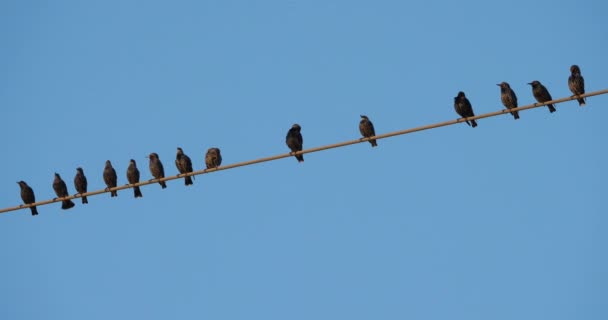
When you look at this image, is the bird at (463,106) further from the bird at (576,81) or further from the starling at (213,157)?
the starling at (213,157)

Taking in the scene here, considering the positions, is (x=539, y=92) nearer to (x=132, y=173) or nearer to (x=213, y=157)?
(x=213, y=157)

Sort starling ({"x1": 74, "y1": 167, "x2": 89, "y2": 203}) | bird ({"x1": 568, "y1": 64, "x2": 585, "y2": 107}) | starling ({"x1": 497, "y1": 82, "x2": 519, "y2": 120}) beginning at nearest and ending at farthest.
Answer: bird ({"x1": 568, "y1": 64, "x2": 585, "y2": 107}) → starling ({"x1": 497, "y1": 82, "x2": 519, "y2": 120}) → starling ({"x1": 74, "y1": 167, "x2": 89, "y2": 203})

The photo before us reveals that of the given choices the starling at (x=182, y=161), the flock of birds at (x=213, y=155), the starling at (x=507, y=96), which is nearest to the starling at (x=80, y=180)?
the flock of birds at (x=213, y=155)

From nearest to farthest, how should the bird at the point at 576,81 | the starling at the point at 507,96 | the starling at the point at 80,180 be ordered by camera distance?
the bird at the point at 576,81 → the starling at the point at 507,96 → the starling at the point at 80,180

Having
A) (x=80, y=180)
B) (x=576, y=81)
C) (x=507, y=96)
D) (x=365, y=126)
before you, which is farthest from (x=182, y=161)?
(x=576, y=81)

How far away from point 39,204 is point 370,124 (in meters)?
7.78

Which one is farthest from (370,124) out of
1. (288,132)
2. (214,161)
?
(214,161)

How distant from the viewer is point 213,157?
86.7 feet

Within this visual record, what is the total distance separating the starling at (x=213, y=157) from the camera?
26.3 metres

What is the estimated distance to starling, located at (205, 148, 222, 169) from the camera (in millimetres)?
26328

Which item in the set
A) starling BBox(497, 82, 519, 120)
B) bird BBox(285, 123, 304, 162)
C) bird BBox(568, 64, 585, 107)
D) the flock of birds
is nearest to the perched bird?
the flock of birds

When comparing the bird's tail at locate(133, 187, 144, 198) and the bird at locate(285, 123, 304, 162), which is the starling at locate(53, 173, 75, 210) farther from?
the bird at locate(285, 123, 304, 162)

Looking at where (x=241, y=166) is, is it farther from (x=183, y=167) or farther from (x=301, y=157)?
(x=183, y=167)

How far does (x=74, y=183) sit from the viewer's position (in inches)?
1033
